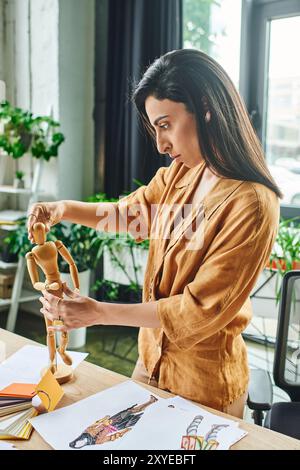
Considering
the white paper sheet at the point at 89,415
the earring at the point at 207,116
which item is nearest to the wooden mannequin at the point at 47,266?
the white paper sheet at the point at 89,415

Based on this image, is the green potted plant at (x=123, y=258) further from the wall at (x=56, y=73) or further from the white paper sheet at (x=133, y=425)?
the white paper sheet at (x=133, y=425)

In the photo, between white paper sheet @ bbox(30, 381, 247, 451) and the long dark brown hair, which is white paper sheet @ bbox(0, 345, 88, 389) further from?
the long dark brown hair

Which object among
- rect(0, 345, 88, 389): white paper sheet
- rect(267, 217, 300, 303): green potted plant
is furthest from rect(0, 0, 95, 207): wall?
rect(0, 345, 88, 389): white paper sheet

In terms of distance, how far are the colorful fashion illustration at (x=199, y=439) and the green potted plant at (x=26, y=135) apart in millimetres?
2656

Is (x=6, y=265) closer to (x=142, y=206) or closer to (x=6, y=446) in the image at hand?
(x=142, y=206)

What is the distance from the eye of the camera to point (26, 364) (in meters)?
1.34

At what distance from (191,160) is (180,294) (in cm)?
32

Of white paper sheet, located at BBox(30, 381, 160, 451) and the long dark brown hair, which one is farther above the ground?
the long dark brown hair

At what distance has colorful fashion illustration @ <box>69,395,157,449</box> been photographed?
1.00 metres

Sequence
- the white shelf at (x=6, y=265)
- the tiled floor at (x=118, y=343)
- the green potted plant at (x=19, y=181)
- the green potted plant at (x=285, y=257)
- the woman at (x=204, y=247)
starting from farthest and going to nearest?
the green potted plant at (x=19, y=181) < the white shelf at (x=6, y=265) < the tiled floor at (x=118, y=343) < the green potted plant at (x=285, y=257) < the woman at (x=204, y=247)

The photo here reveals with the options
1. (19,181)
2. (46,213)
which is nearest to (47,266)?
(46,213)

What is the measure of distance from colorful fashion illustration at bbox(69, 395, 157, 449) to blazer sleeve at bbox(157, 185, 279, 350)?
0.59ft

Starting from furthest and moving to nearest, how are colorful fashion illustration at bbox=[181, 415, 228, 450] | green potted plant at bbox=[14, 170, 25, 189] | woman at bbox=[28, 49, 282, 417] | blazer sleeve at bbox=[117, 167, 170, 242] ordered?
green potted plant at bbox=[14, 170, 25, 189]
blazer sleeve at bbox=[117, 167, 170, 242]
woman at bbox=[28, 49, 282, 417]
colorful fashion illustration at bbox=[181, 415, 228, 450]

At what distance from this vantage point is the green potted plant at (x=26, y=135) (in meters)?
3.35
